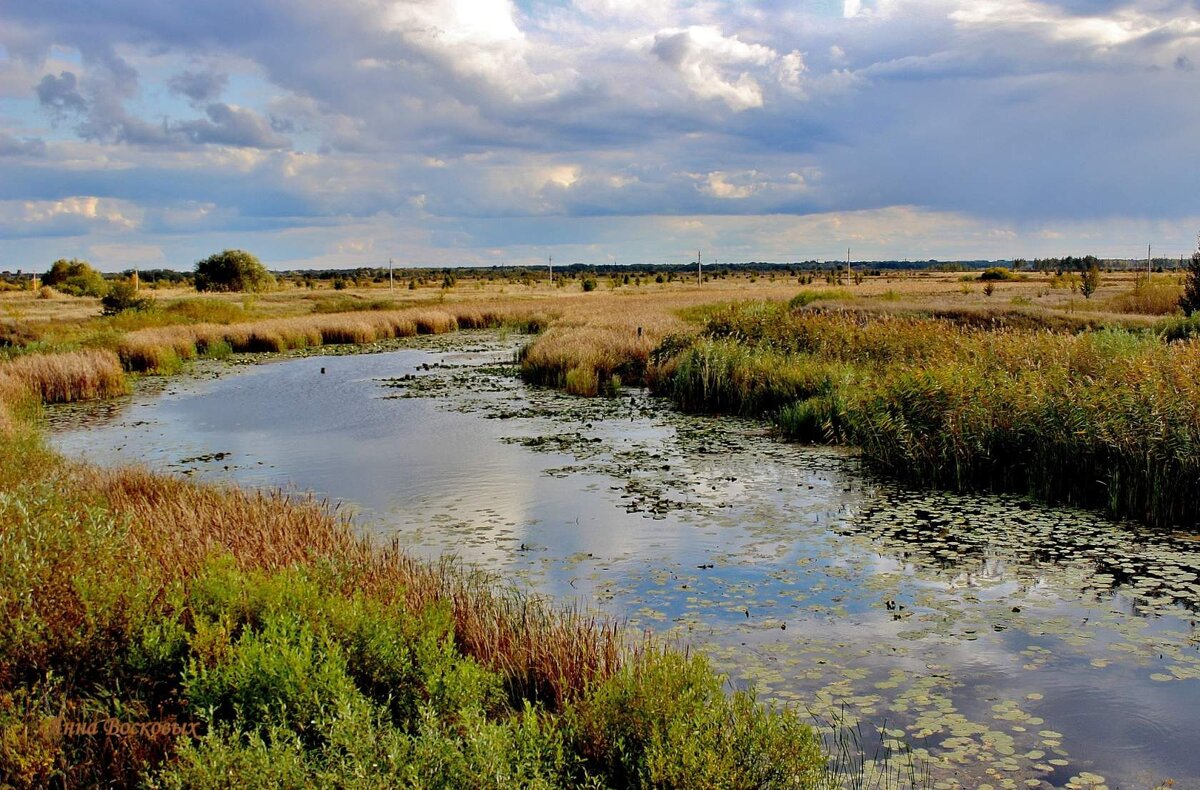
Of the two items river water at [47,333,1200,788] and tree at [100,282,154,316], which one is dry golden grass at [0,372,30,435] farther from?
tree at [100,282,154,316]

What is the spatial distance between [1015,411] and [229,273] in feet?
230

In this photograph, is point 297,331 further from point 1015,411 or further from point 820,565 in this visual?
point 820,565

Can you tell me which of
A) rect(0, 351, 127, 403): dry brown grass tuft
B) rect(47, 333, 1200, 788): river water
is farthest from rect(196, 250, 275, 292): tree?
rect(47, 333, 1200, 788): river water

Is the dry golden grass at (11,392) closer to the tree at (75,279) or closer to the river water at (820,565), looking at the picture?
the river water at (820,565)

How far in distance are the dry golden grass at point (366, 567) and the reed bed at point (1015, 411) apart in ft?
21.3

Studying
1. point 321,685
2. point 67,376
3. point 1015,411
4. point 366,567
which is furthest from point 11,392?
point 1015,411

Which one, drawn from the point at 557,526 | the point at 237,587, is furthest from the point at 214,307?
the point at 237,587

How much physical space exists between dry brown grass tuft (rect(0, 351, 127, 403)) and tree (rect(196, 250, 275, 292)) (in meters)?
52.7

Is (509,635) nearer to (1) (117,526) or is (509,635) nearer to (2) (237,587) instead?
(2) (237,587)

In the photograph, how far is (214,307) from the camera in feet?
130

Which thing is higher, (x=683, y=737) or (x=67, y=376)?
(x=67, y=376)

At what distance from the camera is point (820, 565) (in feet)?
27.3

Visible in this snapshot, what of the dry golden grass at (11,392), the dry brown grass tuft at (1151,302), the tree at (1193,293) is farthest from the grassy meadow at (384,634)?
the dry brown grass tuft at (1151,302)

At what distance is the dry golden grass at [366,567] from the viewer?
5379 mm
